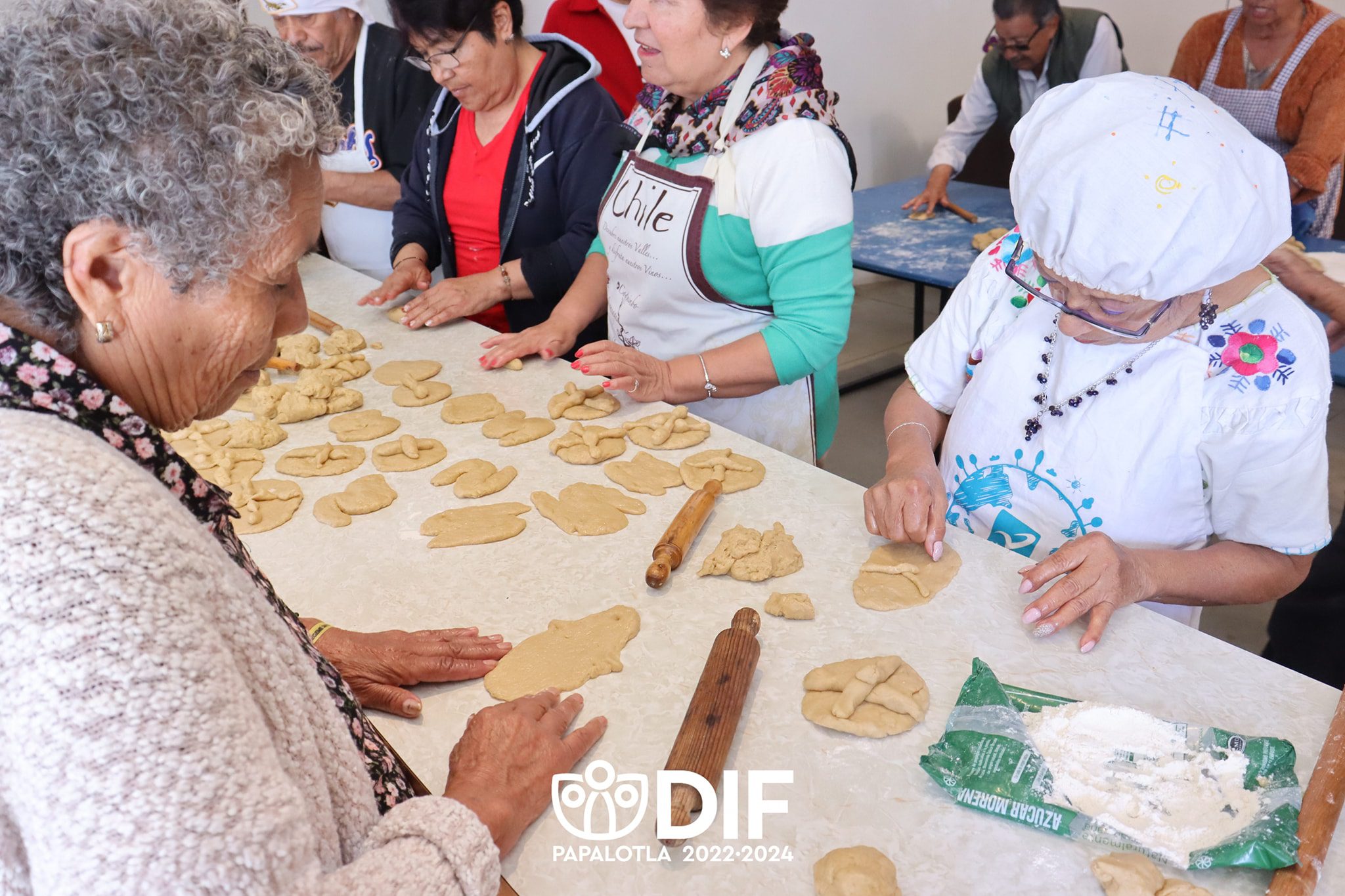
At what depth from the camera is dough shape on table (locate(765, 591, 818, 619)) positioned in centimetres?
151

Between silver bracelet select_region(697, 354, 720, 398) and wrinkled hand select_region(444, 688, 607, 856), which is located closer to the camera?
wrinkled hand select_region(444, 688, 607, 856)

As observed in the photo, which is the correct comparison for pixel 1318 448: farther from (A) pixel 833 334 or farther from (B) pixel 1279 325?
(A) pixel 833 334

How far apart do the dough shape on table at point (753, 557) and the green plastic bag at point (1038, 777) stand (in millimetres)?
421

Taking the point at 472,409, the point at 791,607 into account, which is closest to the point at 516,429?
the point at 472,409

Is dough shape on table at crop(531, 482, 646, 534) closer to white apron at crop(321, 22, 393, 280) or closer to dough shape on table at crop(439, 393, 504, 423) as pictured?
dough shape on table at crop(439, 393, 504, 423)

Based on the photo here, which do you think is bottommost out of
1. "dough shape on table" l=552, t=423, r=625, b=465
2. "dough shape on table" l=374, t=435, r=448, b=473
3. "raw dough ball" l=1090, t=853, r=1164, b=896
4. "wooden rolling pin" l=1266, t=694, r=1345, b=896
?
"dough shape on table" l=374, t=435, r=448, b=473

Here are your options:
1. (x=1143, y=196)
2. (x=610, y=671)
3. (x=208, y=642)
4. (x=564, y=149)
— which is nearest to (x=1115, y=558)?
(x=1143, y=196)

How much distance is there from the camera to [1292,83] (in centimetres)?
418

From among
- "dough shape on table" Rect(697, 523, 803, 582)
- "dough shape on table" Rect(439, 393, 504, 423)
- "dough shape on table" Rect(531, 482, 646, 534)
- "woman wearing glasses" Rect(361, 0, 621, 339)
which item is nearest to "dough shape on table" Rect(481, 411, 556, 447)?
"dough shape on table" Rect(439, 393, 504, 423)

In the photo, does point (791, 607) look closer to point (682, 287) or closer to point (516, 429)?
point (516, 429)

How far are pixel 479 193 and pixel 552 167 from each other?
288 millimetres

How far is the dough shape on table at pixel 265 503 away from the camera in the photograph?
1.89m

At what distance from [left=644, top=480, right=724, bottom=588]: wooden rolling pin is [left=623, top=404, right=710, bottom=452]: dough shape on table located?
0.26 m

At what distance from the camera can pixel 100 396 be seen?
34.4 inches
